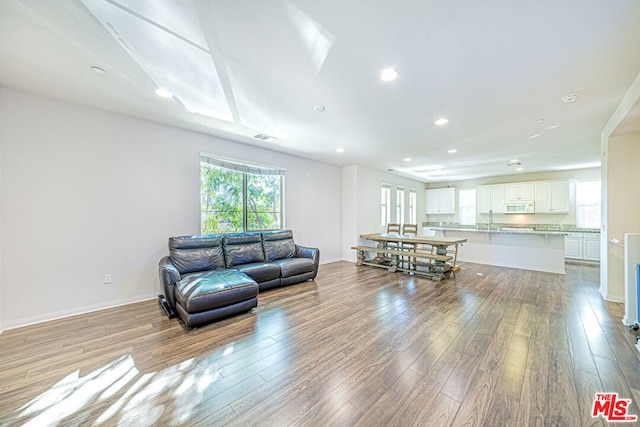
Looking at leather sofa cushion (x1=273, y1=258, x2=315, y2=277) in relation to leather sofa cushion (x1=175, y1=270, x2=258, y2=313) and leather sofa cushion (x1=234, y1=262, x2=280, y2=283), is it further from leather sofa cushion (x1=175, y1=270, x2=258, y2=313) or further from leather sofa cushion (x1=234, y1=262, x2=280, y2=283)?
leather sofa cushion (x1=175, y1=270, x2=258, y2=313)

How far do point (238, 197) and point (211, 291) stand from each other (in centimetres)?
234

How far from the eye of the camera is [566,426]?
4.73ft

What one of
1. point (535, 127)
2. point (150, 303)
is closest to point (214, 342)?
point (150, 303)

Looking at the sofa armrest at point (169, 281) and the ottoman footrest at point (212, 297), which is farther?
the sofa armrest at point (169, 281)

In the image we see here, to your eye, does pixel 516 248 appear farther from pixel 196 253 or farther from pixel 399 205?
pixel 196 253

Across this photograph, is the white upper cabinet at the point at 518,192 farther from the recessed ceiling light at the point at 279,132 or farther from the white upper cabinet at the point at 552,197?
the recessed ceiling light at the point at 279,132

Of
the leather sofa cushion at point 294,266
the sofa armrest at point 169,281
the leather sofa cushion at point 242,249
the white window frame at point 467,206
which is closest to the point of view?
the sofa armrest at point 169,281

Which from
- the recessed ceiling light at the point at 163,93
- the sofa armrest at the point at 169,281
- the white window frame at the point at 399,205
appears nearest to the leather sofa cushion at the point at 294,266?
the sofa armrest at the point at 169,281

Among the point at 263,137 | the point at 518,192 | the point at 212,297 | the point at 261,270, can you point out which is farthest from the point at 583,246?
the point at 212,297

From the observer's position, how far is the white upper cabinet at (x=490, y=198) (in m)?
7.77

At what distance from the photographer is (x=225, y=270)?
11.9 ft

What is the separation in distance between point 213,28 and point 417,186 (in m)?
8.70

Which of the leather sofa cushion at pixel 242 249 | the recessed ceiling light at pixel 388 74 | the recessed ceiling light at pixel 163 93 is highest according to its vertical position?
the recessed ceiling light at pixel 163 93

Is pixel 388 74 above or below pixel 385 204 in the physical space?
above
